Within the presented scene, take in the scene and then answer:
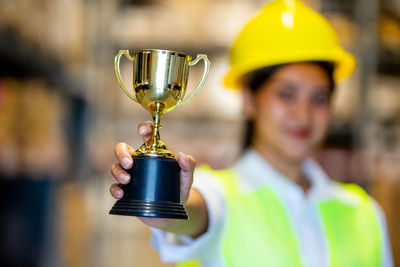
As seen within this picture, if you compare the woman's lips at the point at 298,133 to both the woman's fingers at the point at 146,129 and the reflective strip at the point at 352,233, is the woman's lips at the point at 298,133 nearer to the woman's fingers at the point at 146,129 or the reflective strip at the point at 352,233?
the reflective strip at the point at 352,233

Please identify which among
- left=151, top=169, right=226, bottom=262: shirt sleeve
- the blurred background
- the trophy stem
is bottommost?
left=151, top=169, right=226, bottom=262: shirt sleeve

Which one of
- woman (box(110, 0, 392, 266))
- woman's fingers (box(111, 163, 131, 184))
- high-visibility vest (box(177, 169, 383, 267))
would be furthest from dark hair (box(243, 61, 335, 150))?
woman's fingers (box(111, 163, 131, 184))

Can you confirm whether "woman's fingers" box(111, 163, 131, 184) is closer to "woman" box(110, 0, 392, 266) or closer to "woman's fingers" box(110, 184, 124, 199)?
"woman's fingers" box(110, 184, 124, 199)

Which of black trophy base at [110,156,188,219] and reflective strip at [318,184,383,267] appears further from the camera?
reflective strip at [318,184,383,267]

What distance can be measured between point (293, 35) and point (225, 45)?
4.03 m

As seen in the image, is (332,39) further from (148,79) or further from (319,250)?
(148,79)

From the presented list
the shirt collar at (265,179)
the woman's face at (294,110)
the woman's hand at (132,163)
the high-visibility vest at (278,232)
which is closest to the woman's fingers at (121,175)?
the woman's hand at (132,163)

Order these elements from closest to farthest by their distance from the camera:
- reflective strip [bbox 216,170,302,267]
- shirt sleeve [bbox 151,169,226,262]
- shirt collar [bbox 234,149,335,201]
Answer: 1. shirt sleeve [bbox 151,169,226,262]
2. reflective strip [bbox 216,170,302,267]
3. shirt collar [bbox 234,149,335,201]

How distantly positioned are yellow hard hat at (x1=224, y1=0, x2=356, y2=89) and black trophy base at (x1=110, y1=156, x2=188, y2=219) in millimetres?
942

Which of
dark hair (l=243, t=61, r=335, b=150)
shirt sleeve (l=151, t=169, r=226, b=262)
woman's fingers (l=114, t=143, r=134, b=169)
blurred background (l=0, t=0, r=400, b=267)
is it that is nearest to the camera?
woman's fingers (l=114, t=143, r=134, b=169)

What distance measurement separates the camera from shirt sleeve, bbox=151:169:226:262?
157 centimetres

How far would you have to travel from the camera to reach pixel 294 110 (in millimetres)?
2025

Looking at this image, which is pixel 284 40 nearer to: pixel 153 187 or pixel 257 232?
pixel 257 232

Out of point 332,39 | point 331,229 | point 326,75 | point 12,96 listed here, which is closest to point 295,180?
point 331,229
